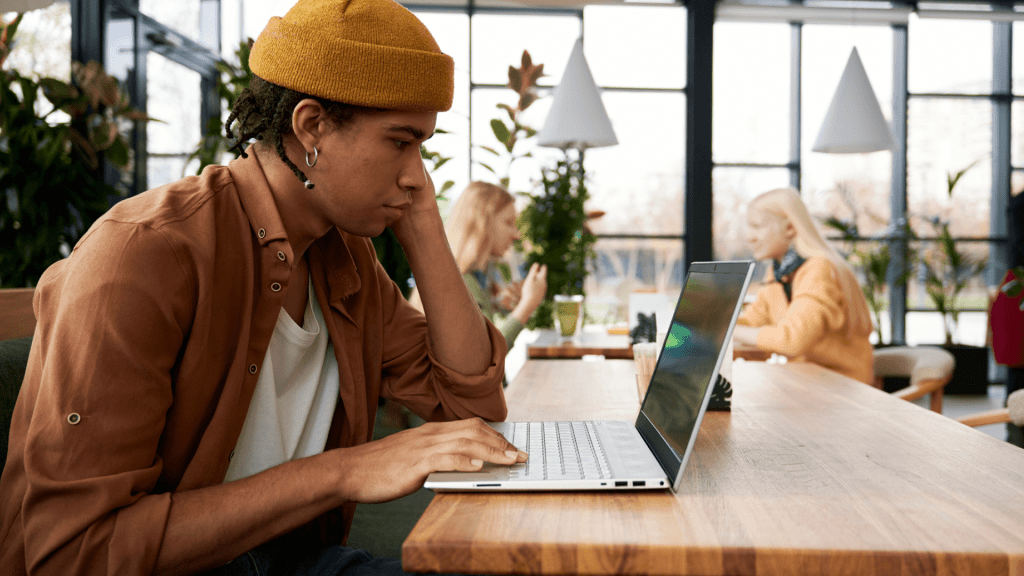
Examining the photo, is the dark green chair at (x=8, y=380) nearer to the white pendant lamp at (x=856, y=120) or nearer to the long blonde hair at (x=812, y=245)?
the long blonde hair at (x=812, y=245)

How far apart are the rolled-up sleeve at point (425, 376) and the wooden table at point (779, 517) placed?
0.39 meters

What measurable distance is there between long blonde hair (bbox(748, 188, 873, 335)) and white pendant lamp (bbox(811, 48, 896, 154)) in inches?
43.4

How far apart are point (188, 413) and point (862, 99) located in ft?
13.8

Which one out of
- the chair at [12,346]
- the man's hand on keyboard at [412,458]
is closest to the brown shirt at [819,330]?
the man's hand on keyboard at [412,458]

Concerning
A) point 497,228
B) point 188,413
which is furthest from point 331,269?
point 497,228

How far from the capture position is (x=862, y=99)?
412 centimetres

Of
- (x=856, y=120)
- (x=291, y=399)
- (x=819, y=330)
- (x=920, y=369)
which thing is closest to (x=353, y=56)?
(x=291, y=399)

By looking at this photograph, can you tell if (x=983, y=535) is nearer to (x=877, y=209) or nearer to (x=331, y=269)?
(x=331, y=269)

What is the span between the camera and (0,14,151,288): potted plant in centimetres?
258

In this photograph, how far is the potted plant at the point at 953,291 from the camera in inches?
243

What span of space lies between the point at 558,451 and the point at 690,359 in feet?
0.76

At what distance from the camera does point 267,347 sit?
1074 mm

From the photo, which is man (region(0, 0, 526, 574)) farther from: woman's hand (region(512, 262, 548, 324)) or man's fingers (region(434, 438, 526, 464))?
woman's hand (region(512, 262, 548, 324))

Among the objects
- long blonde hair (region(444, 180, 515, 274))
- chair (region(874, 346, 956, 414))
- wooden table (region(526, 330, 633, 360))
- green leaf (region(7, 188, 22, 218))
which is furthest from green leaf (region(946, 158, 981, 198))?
green leaf (region(7, 188, 22, 218))
